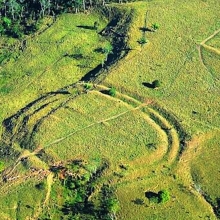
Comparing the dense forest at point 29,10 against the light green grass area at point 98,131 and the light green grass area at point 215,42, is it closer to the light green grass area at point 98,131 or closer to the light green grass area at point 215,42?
the light green grass area at point 215,42

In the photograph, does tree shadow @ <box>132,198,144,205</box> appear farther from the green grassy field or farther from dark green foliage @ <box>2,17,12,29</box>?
dark green foliage @ <box>2,17,12,29</box>

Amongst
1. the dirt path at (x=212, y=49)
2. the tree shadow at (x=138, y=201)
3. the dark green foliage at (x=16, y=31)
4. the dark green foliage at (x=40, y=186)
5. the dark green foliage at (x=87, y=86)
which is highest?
the dirt path at (x=212, y=49)

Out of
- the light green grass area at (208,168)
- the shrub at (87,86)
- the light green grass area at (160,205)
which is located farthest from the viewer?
the shrub at (87,86)

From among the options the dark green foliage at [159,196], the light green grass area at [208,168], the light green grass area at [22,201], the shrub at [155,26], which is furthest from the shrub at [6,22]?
the dark green foliage at [159,196]

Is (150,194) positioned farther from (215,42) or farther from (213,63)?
(215,42)

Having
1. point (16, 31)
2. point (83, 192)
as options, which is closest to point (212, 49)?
point (83, 192)

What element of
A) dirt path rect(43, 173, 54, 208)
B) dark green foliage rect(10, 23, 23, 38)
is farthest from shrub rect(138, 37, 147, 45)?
dirt path rect(43, 173, 54, 208)

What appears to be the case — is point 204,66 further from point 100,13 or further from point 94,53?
point 100,13
